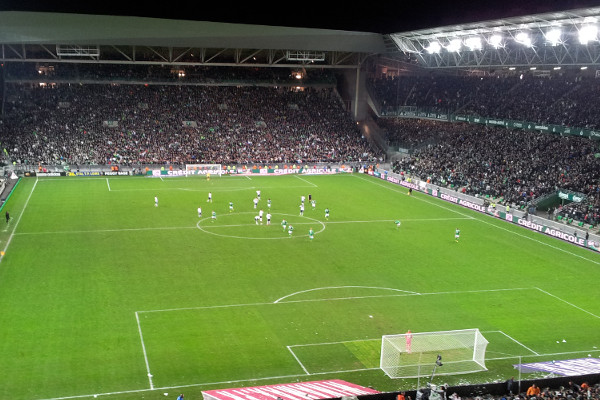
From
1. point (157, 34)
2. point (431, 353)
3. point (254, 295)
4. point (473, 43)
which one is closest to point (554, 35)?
point (473, 43)

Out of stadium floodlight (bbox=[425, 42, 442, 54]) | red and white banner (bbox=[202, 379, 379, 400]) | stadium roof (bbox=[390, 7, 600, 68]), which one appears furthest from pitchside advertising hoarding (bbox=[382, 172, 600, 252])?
red and white banner (bbox=[202, 379, 379, 400])

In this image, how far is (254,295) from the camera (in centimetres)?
2859

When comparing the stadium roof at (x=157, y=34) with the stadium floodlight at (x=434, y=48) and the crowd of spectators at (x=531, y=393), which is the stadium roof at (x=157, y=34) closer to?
the stadium floodlight at (x=434, y=48)

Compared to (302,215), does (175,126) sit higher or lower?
higher

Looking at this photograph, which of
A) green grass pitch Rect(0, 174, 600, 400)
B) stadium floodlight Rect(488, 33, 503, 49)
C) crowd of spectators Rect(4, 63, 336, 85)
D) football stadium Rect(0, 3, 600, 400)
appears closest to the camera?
green grass pitch Rect(0, 174, 600, 400)

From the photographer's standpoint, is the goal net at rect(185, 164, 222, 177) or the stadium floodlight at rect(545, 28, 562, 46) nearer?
the stadium floodlight at rect(545, 28, 562, 46)

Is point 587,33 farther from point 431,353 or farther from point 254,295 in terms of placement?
point 431,353

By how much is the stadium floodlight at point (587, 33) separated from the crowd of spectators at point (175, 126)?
34.0 metres

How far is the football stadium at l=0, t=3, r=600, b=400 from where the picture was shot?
21.7 metres

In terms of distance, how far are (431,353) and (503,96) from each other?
50.7m

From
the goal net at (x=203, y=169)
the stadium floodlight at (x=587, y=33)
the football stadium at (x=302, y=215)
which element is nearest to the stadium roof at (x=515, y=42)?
the stadium floodlight at (x=587, y=33)

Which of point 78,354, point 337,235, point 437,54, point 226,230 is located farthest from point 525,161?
point 78,354

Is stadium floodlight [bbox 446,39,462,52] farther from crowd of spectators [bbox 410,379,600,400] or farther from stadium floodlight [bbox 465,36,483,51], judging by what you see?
crowd of spectators [bbox 410,379,600,400]

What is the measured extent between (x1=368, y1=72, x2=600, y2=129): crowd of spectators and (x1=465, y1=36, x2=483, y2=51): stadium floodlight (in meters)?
9.29
